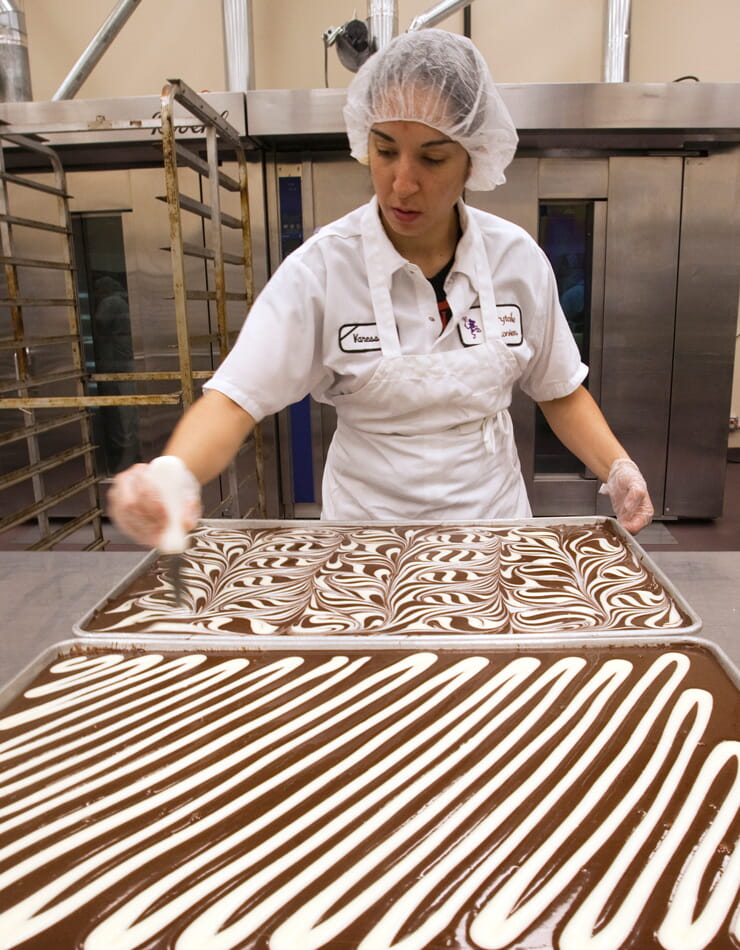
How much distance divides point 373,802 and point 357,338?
1.04 m

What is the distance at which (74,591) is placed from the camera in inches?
54.5

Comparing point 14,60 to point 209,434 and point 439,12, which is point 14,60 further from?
point 209,434

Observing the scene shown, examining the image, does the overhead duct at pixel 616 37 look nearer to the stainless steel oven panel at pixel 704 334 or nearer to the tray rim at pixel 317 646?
the stainless steel oven panel at pixel 704 334

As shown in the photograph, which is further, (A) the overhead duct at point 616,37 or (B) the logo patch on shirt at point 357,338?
(A) the overhead duct at point 616,37

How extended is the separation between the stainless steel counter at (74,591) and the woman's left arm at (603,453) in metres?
0.10

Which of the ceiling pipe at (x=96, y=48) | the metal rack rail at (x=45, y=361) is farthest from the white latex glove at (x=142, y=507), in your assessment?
the ceiling pipe at (x=96, y=48)

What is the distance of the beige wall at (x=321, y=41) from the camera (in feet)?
14.2

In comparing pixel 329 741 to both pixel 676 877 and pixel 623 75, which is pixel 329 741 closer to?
pixel 676 877

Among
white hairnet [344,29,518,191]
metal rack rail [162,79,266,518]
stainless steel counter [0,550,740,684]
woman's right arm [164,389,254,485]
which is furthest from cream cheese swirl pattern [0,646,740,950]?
metal rack rail [162,79,266,518]

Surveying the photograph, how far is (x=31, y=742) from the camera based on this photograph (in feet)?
2.98

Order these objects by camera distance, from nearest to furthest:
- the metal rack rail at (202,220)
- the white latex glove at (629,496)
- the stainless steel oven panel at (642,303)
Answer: the white latex glove at (629,496), the metal rack rail at (202,220), the stainless steel oven panel at (642,303)

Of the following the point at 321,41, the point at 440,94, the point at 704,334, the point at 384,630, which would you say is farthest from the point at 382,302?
the point at 321,41

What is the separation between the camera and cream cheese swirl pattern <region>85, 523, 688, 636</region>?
113 centimetres

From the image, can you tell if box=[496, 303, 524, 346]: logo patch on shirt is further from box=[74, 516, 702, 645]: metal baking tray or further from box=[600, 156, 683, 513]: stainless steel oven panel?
box=[600, 156, 683, 513]: stainless steel oven panel
